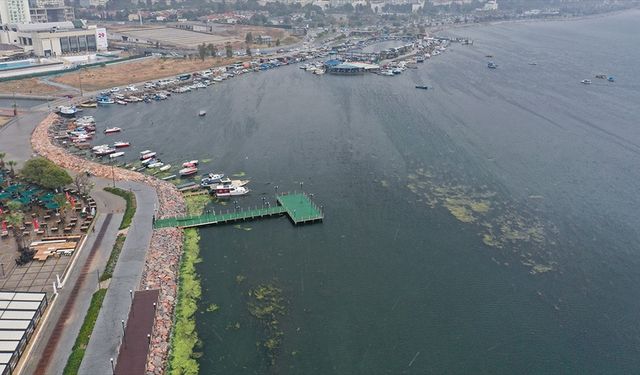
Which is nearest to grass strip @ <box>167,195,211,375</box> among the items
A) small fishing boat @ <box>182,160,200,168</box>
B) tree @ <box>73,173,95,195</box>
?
tree @ <box>73,173,95,195</box>

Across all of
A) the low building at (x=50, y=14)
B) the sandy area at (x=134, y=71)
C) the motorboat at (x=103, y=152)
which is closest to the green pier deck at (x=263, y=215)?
the motorboat at (x=103, y=152)

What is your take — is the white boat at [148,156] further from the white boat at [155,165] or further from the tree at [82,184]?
the tree at [82,184]

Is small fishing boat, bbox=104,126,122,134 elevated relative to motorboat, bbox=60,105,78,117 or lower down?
lower down

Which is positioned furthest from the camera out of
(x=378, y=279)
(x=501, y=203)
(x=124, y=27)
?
(x=124, y=27)

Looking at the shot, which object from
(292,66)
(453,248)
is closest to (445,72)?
(292,66)

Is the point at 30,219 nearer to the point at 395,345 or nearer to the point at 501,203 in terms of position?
the point at 395,345

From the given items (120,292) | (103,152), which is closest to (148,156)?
(103,152)

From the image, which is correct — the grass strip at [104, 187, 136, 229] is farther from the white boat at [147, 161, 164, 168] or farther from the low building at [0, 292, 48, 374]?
the low building at [0, 292, 48, 374]
